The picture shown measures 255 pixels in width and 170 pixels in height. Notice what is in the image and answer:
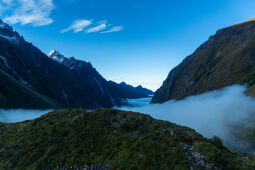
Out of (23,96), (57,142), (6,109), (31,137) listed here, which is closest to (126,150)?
(57,142)

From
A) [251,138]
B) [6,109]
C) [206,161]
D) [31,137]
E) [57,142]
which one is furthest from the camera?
[6,109]

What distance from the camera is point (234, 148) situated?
92938 mm

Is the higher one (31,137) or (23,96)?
(23,96)

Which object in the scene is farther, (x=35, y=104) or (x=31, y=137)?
(x=35, y=104)

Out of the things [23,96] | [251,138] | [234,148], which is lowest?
[234,148]

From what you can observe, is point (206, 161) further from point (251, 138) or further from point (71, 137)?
point (251, 138)

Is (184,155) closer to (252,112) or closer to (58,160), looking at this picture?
(58,160)

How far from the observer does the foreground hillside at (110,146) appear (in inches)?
704

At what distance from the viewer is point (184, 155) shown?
18.1 meters

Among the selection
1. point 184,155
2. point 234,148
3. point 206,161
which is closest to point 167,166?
point 184,155

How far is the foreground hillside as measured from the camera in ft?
58.7

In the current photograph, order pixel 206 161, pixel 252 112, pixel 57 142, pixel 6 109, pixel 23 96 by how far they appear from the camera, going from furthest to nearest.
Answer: pixel 23 96
pixel 6 109
pixel 252 112
pixel 57 142
pixel 206 161

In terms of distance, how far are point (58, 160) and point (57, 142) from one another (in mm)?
3909

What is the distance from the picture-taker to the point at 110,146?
22484mm
